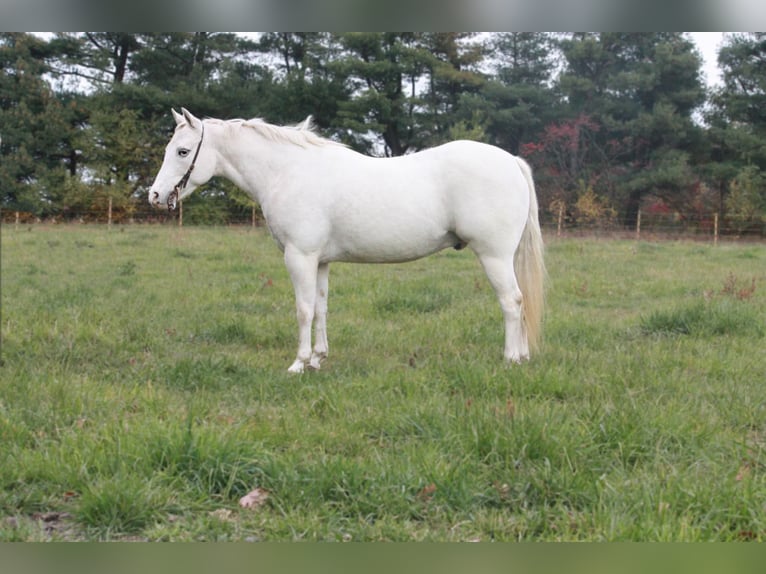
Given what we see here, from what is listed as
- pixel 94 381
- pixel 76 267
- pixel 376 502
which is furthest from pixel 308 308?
pixel 76 267

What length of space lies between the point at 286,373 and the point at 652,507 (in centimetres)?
293

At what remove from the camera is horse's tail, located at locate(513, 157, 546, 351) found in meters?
5.33

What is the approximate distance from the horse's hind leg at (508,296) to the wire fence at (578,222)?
10653 mm

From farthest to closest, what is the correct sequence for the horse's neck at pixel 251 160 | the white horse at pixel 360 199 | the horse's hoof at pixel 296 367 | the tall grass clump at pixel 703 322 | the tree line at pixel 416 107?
1. the tree line at pixel 416 107
2. the tall grass clump at pixel 703 322
3. the horse's neck at pixel 251 160
4. the white horse at pixel 360 199
5. the horse's hoof at pixel 296 367

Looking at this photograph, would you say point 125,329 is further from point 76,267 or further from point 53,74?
point 53,74

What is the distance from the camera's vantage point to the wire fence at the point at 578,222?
15.9m

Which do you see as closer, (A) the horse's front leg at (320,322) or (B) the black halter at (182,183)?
(B) the black halter at (182,183)

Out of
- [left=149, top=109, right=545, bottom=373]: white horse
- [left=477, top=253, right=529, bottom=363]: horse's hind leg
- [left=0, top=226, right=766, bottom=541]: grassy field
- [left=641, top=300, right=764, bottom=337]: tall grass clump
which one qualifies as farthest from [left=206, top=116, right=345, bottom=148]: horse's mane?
[left=641, top=300, right=764, bottom=337]: tall grass clump

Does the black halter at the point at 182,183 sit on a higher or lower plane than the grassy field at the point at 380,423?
higher

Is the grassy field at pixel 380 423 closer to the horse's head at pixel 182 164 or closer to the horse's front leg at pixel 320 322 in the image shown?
the horse's front leg at pixel 320 322

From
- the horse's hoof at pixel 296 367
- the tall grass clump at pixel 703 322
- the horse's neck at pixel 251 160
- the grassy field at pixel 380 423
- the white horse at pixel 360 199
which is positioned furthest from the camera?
the tall grass clump at pixel 703 322

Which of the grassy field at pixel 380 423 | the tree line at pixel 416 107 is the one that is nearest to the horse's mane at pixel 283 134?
the grassy field at pixel 380 423

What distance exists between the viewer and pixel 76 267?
10.6m

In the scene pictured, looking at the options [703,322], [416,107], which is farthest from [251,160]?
[416,107]
